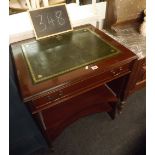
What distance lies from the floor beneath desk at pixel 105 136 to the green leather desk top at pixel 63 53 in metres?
0.71

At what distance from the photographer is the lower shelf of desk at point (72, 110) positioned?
1125 millimetres

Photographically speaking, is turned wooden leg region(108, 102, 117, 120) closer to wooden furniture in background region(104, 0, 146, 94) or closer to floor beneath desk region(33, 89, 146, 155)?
floor beneath desk region(33, 89, 146, 155)

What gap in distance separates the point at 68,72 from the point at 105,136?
765mm

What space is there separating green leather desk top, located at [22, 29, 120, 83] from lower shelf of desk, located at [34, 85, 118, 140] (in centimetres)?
36

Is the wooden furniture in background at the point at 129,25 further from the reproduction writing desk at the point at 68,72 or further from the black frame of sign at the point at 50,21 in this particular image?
the black frame of sign at the point at 50,21

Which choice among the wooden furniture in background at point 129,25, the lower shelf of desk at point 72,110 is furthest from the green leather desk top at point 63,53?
the lower shelf of desk at point 72,110

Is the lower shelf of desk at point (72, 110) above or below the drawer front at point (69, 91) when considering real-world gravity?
below

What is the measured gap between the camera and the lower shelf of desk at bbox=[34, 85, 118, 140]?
44.3 inches

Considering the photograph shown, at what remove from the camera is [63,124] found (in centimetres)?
114

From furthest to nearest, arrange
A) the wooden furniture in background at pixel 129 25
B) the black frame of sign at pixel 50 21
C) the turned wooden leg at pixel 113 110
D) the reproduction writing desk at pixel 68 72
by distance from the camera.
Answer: the turned wooden leg at pixel 113 110, the wooden furniture in background at pixel 129 25, the black frame of sign at pixel 50 21, the reproduction writing desk at pixel 68 72

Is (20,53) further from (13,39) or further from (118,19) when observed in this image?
(118,19)

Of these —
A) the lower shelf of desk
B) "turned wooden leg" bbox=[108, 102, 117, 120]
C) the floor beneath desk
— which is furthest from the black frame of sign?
the floor beneath desk

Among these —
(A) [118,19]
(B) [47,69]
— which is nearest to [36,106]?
(B) [47,69]
